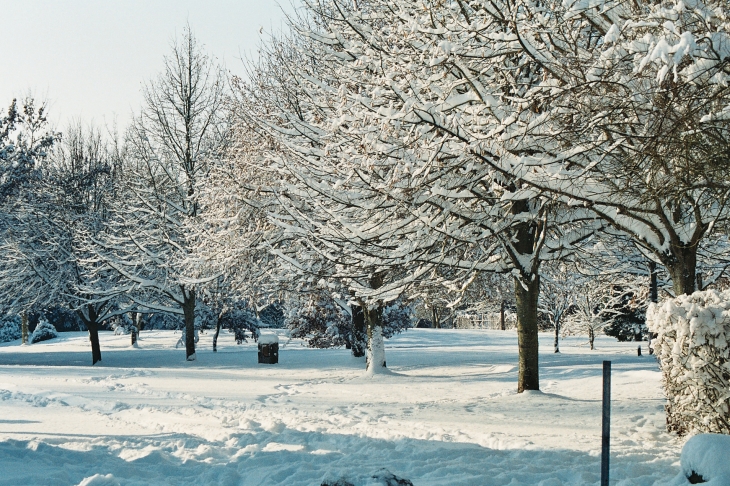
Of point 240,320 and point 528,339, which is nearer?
point 528,339

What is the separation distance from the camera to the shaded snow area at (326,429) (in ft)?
19.5

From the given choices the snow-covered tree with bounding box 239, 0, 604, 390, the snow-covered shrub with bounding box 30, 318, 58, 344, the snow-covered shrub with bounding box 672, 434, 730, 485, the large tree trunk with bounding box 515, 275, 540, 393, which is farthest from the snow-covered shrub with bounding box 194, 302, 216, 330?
the snow-covered shrub with bounding box 672, 434, 730, 485

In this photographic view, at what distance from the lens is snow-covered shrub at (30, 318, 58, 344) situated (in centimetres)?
3666

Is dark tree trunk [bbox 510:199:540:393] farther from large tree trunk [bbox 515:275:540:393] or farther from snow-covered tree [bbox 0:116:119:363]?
Answer: snow-covered tree [bbox 0:116:119:363]

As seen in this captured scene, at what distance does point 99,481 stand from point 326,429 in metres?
3.61

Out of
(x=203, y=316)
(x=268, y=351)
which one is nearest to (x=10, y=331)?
(x=203, y=316)

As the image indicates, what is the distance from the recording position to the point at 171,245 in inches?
891

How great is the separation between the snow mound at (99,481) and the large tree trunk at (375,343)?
1126 cm

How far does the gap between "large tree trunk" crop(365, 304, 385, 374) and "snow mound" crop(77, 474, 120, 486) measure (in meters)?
11.3

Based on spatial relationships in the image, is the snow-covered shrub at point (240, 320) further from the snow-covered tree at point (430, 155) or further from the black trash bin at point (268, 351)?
the snow-covered tree at point (430, 155)

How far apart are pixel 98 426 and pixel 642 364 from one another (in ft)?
47.0

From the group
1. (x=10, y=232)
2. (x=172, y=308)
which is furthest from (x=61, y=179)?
(x=172, y=308)

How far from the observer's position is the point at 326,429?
8422mm

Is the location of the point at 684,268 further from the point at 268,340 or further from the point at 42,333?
the point at 42,333
